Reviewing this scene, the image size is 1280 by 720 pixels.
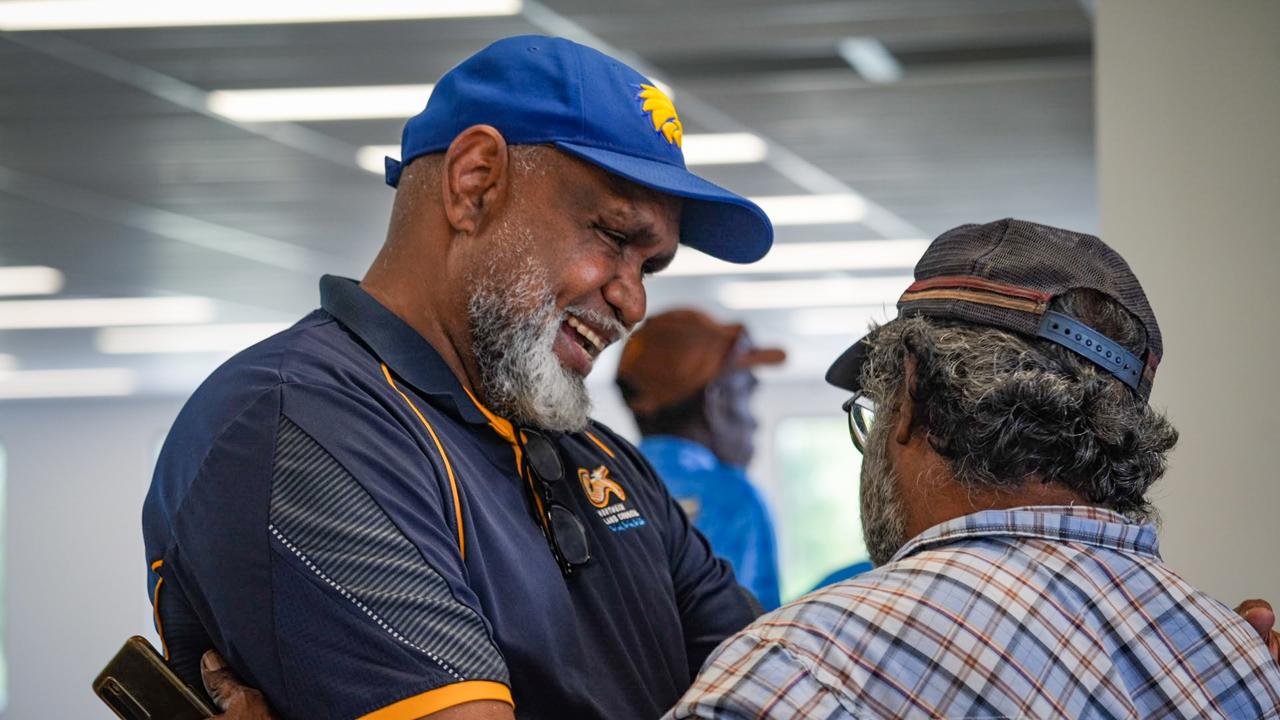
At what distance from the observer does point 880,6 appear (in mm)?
5258

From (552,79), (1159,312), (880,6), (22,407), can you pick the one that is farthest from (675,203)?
(22,407)

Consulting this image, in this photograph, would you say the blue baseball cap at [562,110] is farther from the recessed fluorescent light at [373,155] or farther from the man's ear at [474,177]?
the recessed fluorescent light at [373,155]

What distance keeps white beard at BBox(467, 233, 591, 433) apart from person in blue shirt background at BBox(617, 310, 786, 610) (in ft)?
5.38

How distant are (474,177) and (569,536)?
40cm

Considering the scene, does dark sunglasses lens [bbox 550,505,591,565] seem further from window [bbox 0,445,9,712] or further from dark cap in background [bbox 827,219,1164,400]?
window [bbox 0,445,9,712]

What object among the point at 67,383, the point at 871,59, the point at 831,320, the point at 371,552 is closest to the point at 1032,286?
the point at 371,552

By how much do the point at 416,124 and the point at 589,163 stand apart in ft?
0.70

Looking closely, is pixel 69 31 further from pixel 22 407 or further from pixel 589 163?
pixel 22 407

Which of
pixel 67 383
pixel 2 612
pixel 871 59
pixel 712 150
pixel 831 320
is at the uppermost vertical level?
pixel 871 59

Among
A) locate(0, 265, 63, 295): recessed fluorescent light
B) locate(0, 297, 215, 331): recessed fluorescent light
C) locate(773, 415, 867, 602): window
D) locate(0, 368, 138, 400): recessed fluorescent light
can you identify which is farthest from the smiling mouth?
locate(773, 415, 867, 602): window

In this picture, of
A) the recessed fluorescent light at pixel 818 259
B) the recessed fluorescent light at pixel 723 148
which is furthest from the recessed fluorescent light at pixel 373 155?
the recessed fluorescent light at pixel 818 259

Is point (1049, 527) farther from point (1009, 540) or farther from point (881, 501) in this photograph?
point (881, 501)

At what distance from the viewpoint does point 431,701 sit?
1.20 metres

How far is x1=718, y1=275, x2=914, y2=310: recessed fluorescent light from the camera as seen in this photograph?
10945 mm
